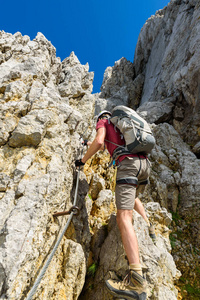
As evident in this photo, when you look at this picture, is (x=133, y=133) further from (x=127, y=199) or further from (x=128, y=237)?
(x=128, y=237)

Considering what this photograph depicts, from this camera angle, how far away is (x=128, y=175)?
493 cm

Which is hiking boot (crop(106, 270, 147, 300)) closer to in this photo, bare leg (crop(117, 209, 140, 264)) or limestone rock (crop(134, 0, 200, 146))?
bare leg (crop(117, 209, 140, 264))

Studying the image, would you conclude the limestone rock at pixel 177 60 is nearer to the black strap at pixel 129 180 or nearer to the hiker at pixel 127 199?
the hiker at pixel 127 199

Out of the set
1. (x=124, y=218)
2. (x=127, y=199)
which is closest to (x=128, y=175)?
(x=127, y=199)

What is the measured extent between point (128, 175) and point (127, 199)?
685 millimetres

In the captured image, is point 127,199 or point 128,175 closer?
point 127,199

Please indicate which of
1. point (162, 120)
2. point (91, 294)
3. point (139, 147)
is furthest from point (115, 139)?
point (162, 120)

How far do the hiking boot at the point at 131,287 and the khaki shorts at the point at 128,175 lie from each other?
5.19 feet

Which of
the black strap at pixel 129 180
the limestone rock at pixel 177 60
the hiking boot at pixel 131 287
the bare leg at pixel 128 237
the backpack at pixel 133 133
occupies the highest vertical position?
the limestone rock at pixel 177 60

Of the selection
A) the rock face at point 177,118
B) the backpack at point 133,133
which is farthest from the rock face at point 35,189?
the rock face at point 177,118

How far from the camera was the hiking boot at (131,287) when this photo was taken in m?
3.71

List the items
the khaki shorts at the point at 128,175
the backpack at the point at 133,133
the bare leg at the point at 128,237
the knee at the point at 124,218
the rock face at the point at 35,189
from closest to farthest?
the rock face at the point at 35,189 < the bare leg at the point at 128,237 < the knee at the point at 124,218 < the khaki shorts at the point at 128,175 < the backpack at the point at 133,133

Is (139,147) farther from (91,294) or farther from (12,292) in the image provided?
(91,294)

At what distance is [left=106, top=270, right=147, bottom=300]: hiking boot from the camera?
3709mm
